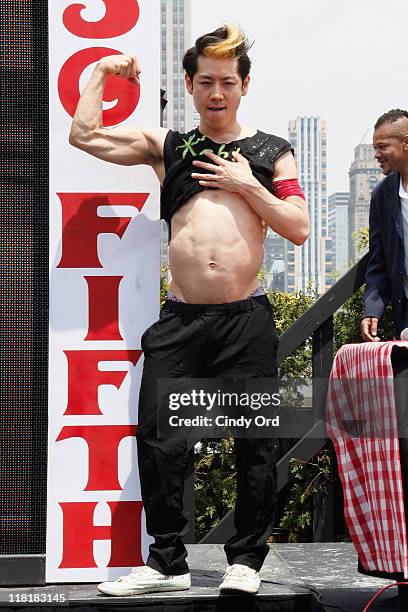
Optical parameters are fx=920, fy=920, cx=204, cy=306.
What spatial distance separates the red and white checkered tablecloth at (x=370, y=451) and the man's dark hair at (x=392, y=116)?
1005 mm

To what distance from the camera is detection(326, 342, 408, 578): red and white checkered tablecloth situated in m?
2.51

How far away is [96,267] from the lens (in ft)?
9.83

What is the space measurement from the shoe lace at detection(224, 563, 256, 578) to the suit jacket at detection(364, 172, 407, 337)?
3.41ft

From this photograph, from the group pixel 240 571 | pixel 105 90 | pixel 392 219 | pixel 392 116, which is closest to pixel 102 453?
pixel 240 571

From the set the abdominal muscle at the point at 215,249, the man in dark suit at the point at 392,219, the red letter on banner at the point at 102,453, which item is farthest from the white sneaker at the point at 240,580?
the man in dark suit at the point at 392,219

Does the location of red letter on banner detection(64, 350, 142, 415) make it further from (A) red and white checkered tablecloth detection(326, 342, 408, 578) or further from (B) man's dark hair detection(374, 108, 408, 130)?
(B) man's dark hair detection(374, 108, 408, 130)

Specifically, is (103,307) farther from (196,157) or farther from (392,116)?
(392,116)

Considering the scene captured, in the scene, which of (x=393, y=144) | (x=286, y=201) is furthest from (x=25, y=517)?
(x=393, y=144)

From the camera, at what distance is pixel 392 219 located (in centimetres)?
330

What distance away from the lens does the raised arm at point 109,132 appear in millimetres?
2887

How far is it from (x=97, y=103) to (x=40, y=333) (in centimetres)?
76

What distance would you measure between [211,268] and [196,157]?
365 millimetres

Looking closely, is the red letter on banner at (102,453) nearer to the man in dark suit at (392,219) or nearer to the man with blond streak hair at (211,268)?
the man with blond streak hair at (211,268)

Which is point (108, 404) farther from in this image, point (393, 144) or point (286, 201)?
point (393, 144)
